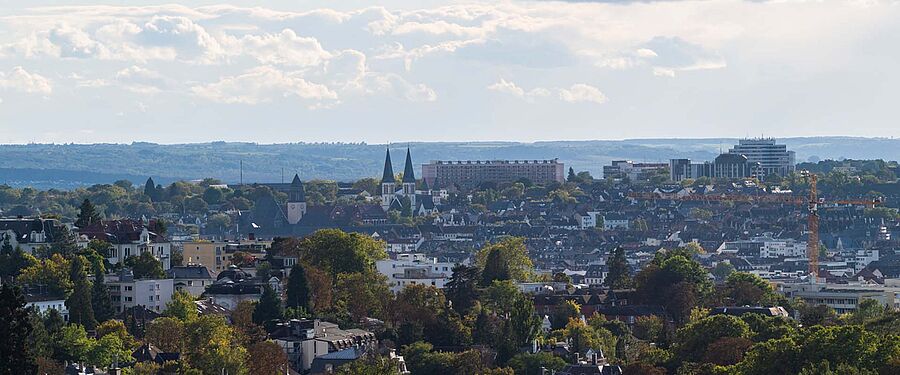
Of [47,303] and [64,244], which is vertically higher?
[64,244]

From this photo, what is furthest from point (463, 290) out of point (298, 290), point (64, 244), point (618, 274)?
point (618, 274)

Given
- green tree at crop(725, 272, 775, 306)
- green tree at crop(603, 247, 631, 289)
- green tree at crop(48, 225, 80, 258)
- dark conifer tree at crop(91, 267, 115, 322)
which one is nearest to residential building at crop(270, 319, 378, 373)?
dark conifer tree at crop(91, 267, 115, 322)

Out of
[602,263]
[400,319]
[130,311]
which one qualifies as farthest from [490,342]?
[602,263]

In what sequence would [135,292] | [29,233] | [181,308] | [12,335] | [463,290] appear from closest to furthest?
[12,335] → [181,308] → [135,292] → [29,233] → [463,290]

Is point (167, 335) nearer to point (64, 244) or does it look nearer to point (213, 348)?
point (213, 348)

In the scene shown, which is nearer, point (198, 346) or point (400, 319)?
point (198, 346)

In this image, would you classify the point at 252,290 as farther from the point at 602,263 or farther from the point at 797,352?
the point at 602,263

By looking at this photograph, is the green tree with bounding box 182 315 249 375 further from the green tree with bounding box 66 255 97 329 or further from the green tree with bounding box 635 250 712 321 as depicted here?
the green tree with bounding box 635 250 712 321
